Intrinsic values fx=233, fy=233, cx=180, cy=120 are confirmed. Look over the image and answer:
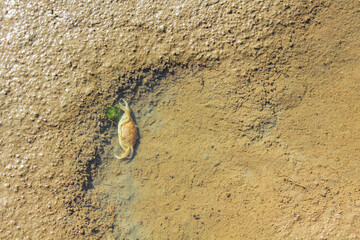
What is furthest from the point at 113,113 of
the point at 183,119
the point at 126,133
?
the point at 183,119

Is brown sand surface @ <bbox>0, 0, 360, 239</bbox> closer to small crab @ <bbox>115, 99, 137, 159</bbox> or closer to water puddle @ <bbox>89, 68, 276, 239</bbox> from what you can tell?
water puddle @ <bbox>89, 68, 276, 239</bbox>

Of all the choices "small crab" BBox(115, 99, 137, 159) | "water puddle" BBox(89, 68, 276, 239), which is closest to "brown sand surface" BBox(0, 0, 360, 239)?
"water puddle" BBox(89, 68, 276, 239)

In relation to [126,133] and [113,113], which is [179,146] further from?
[113,113]

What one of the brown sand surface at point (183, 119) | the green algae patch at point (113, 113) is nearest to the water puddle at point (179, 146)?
the brown sand surface at point (183, 119)

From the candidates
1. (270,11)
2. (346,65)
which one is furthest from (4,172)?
(346,65)

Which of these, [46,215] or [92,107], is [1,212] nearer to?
[46,215]

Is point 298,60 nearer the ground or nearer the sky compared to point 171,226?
nearer the sky
